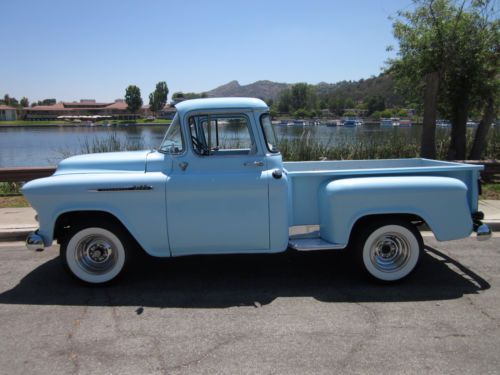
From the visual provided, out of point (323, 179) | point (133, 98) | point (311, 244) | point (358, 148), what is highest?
point (133, 98)

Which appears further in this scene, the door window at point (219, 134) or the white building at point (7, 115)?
the white building at point (7, 115)

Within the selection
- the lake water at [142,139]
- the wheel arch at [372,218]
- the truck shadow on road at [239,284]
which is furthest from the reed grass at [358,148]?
the wheel arch at [372,218]

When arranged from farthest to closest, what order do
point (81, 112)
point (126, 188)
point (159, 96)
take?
point (81, 112), point (159, 96), point (126, 188)

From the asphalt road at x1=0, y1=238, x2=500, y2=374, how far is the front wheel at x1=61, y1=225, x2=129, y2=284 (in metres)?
0.18

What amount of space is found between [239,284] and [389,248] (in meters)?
1.72

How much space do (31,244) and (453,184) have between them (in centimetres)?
452

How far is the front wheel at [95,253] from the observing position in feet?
14.9

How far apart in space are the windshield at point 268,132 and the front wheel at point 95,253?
189 centimetres

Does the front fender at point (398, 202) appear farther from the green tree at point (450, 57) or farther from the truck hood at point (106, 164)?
the green tree at point (450, 57)

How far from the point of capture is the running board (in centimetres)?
443

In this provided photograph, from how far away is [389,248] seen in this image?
4.67 metres

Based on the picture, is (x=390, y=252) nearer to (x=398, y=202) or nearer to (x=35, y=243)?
(x=398, y=202)

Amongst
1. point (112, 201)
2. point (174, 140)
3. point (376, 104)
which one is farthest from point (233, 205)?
A: point (376, 104)

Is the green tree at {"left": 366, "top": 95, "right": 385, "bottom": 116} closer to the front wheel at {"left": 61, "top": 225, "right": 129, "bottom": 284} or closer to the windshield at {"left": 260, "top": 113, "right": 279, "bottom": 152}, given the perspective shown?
the windshield at {"left": 260, "top": 113, "right": 279, "bottom": 152}
